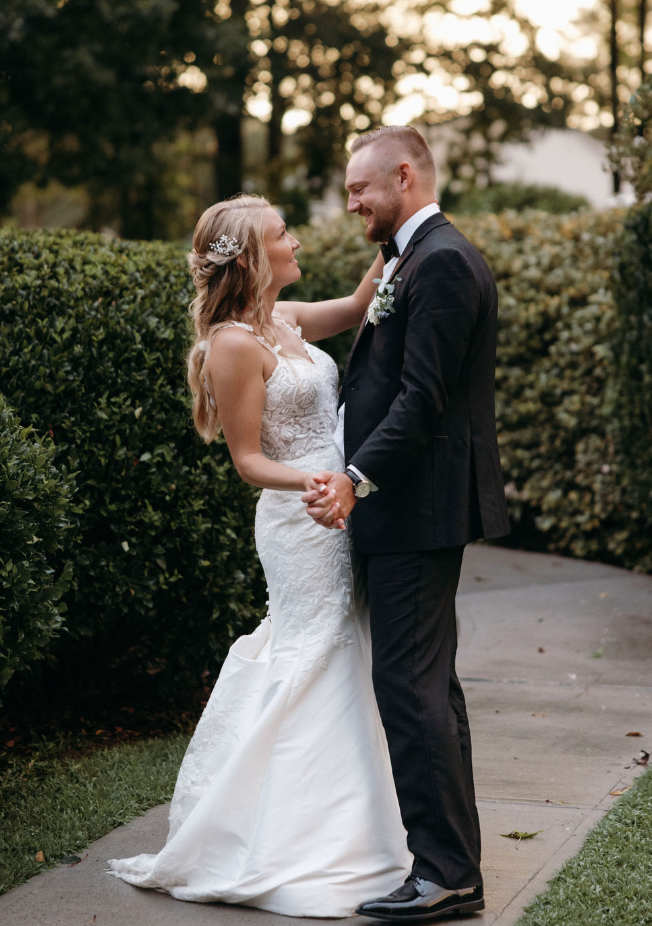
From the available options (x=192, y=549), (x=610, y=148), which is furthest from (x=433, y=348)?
(x=610, y=148)

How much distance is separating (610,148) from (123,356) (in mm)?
4076

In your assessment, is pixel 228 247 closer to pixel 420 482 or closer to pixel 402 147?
pixel 402 147

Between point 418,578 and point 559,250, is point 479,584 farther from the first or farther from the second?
point 418,578

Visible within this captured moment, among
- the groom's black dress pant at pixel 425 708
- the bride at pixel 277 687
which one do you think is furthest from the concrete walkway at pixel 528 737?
the groom's black dress pant at pixel 425 708

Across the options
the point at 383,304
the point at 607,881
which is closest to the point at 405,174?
the point at 383,304

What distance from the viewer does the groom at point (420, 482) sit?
3.07 meters

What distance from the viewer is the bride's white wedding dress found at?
10.7 ft

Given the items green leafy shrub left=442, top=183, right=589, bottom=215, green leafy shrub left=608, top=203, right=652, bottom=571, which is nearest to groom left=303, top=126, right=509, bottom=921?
green leafy shrub left=608, top=203, right=652, bottom=571

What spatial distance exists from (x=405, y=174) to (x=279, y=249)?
521 mm

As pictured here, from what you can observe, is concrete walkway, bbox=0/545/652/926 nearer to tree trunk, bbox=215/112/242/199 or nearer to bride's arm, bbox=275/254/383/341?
bride's arm, bbox=275/254/383/341

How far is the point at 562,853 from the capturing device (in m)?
3.58

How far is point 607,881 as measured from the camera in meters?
3.30

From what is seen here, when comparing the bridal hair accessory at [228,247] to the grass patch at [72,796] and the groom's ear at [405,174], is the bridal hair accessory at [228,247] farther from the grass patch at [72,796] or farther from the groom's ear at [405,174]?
the grass patch at [72,796]

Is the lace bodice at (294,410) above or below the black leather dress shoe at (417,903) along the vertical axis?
above
